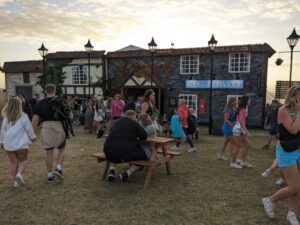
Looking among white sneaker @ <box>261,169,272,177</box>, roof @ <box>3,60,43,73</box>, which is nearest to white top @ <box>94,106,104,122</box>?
white sneaker @ <box>261,169,272,177</box>

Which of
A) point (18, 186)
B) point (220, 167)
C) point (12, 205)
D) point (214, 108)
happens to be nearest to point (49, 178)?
point (18, 186)

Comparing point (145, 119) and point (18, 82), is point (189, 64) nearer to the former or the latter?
point (145, 119)

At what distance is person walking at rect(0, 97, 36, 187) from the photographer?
4.61 meters

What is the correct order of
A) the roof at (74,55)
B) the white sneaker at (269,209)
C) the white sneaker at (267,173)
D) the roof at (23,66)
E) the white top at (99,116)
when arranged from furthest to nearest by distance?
the roof at (23,66) → the roof at (74,55) → the white top at (99,116) → the white sneaker at (267,173) → the white sneaker at (269,209)

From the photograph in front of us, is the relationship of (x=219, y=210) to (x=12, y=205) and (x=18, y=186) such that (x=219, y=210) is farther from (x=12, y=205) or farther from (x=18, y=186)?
(x=18, y=186)

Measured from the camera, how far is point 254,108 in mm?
16938

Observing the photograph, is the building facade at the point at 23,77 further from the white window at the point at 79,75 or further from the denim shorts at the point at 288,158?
the denim shorts at the point at 288,158

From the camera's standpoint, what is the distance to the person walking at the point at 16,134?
461 cm

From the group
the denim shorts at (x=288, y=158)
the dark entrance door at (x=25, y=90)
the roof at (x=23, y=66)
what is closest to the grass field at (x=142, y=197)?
the denim shorts at (x=288, y=158)

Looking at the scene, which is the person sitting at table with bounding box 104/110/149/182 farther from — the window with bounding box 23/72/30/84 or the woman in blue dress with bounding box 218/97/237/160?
the window with bounding box 23/72/30/84

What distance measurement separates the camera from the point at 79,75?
21.4 metres

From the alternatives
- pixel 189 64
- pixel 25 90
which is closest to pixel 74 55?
pixel 25 90

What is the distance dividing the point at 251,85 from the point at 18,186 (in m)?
15.5

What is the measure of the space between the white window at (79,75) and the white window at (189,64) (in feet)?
25.8
